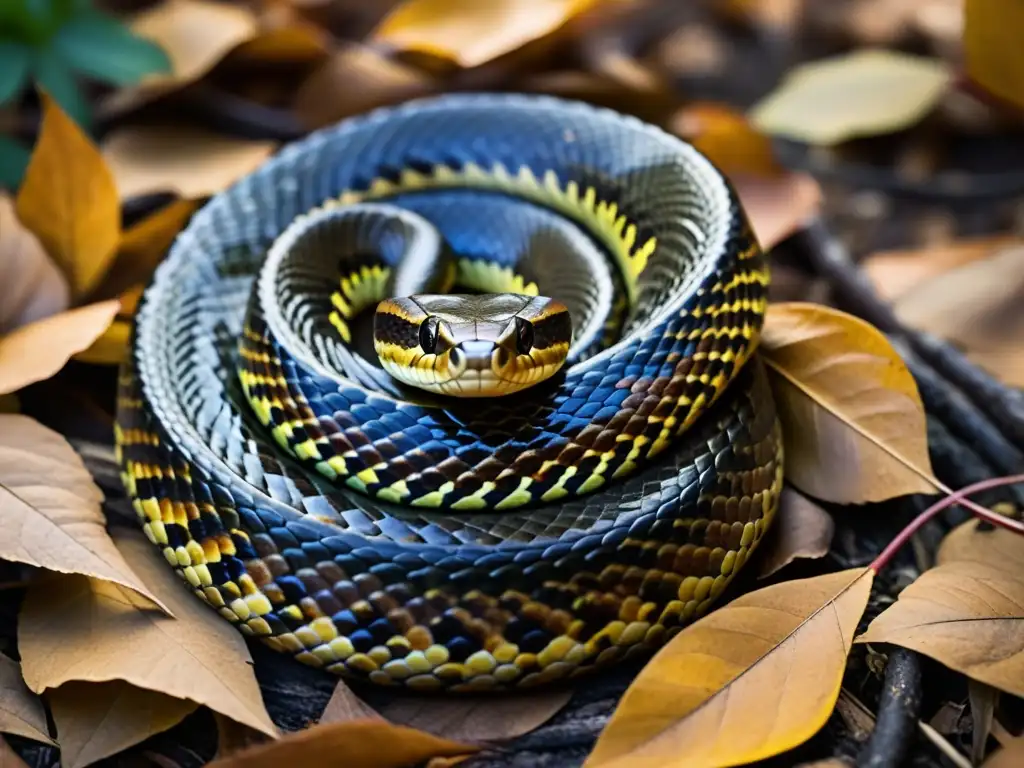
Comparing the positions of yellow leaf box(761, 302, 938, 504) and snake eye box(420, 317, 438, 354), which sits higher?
snake eye box(420, 317, 438, 354)

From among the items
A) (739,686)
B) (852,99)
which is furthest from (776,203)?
(739,686)

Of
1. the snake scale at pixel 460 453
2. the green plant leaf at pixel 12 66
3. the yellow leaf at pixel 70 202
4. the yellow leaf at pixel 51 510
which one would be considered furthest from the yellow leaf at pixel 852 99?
the yellow leaf at pixel 51 510

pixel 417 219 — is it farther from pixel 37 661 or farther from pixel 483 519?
pixel 37 661

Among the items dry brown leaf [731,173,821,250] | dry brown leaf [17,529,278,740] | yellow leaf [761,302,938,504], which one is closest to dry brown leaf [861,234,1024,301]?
dry brown leaf [731,173,821,250]

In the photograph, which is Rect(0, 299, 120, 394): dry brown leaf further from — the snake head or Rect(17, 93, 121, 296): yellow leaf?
the snake head

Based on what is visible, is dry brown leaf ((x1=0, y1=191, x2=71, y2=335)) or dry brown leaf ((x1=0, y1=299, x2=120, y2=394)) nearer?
dry brown leaf ((x1=0, y1=299, x2=120, y2=394))

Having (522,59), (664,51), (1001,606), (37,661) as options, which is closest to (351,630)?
(37,661)

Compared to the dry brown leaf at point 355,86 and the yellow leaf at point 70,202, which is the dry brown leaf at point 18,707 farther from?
the dry brown leaf at point 355,86
